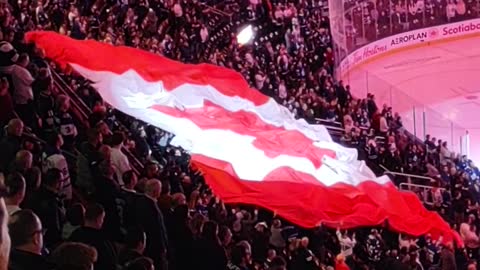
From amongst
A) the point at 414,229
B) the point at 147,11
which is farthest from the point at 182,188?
the point at 147,11

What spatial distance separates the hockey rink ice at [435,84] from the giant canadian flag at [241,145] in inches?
464

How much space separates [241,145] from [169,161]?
1067 millimetres

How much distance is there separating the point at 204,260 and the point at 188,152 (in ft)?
19.3

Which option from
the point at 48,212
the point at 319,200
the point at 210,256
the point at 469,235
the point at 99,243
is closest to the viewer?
the point at 99,243

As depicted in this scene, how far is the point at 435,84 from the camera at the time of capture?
27984 mm

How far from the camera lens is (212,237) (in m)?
7.89

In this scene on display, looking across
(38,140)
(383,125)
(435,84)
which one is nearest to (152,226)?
(38,140)

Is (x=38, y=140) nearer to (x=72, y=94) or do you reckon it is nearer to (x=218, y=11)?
(x=72, y=94)

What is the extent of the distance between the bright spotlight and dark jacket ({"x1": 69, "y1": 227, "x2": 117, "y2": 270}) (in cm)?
1821

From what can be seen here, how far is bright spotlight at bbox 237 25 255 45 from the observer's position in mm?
24428

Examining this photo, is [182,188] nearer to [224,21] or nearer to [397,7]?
[224,21]

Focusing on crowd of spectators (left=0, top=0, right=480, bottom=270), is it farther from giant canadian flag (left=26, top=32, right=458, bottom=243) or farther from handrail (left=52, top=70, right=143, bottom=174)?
A: giant canadian flag (left=26, top=32, right=458, bottom=243)

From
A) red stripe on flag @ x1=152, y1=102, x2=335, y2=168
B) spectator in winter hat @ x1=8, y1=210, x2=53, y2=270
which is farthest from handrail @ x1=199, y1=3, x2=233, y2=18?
spectator in winter hat @ x1=8, y1=210, x2=53, y2=270

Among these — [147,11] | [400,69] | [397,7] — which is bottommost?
[400,69]
